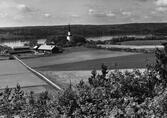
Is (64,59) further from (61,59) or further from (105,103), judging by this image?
(105,103)

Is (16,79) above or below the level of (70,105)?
below

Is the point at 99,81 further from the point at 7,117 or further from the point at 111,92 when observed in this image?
the point at 7,117

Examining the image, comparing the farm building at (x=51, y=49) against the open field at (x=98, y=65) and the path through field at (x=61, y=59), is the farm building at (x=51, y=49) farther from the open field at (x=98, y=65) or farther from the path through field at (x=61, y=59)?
the open field at (x=98, y=65)

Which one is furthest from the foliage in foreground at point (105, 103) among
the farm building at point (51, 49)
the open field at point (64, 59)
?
the farm building at point (51, 49)

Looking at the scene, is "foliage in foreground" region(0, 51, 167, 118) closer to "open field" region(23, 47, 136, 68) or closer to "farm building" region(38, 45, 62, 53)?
"open field" region(23, 47, 136, 68)

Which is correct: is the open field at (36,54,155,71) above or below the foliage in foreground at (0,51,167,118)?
below

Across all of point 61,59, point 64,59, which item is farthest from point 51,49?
point 64,59

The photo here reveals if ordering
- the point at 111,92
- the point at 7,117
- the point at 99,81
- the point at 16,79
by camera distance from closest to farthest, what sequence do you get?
the point at 7,117, the point at 111,92, the point at 99,81, the point at 16,79

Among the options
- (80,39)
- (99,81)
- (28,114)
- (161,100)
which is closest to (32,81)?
(99,81)

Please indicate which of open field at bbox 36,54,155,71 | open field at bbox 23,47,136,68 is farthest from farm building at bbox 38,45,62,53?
open field at bbox 36,54,155,71

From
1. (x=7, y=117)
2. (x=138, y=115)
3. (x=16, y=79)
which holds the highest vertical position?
(x=138, y=115)

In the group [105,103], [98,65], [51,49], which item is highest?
[105,103]
